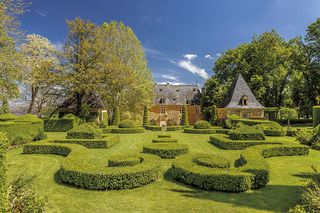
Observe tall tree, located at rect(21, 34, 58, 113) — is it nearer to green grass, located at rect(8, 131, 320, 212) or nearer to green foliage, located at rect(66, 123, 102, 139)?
green foliage, located at rect(66, 123, 102, 139)

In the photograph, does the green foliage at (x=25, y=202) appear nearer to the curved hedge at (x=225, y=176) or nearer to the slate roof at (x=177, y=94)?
the curved hedge at (x=225, y=176)

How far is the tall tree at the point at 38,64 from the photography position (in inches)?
1096

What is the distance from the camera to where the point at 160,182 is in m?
9.20

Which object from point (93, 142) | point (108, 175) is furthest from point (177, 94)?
point (108, 175)

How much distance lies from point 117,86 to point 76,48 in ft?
25.5

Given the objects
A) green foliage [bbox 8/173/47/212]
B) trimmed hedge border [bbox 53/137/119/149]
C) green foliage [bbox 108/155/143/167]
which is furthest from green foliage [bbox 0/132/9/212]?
trimmed hedge border [bbox 53/137/119/149]

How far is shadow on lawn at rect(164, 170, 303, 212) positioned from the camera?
6957mm

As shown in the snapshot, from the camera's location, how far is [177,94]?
48469mm

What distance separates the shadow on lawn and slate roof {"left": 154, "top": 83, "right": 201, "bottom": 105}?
3843cm

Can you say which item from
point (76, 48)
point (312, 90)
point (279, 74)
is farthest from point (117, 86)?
point (312, 90)

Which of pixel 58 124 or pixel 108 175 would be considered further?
pixel 58 124

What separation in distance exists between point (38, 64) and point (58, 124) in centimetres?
1111

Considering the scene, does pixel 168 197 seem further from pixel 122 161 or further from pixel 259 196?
pixel 122 161

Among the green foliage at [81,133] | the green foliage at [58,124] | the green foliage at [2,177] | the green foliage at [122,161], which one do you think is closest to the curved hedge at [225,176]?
the green foliage at [122,161]
